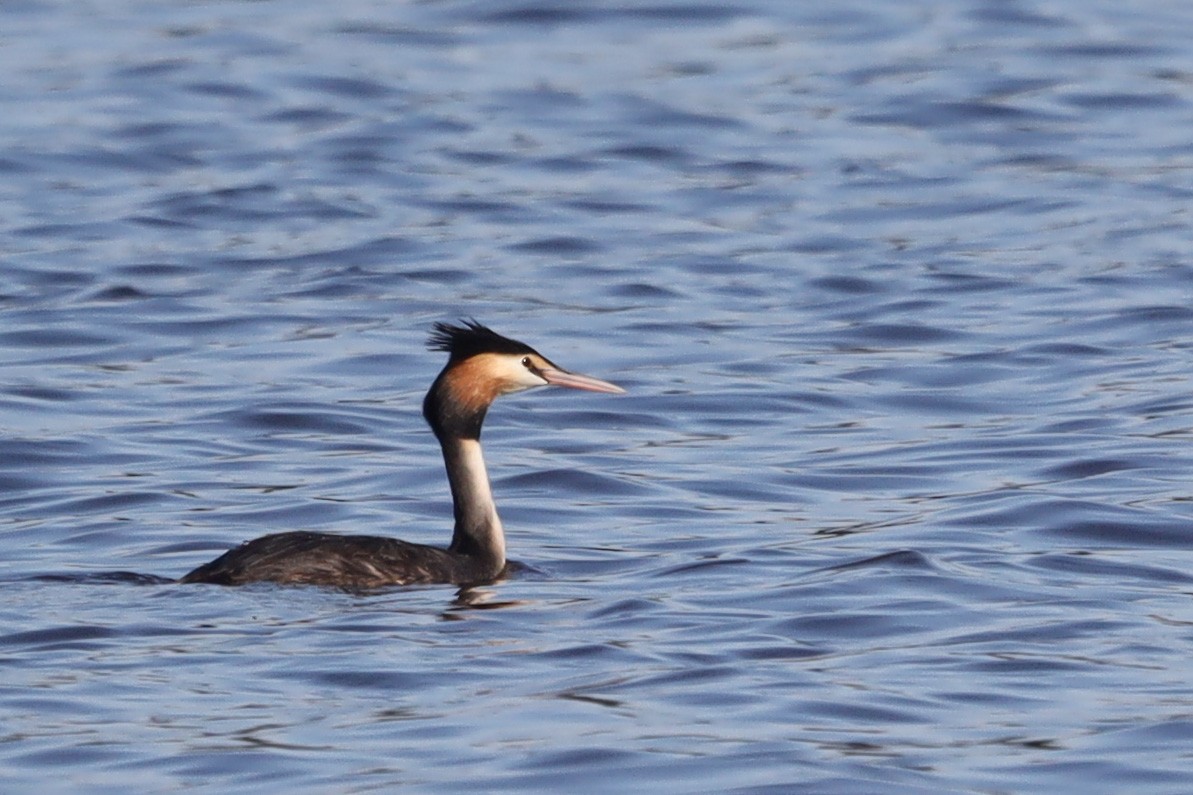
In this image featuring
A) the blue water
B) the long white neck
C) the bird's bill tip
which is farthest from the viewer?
the bird's bill tip

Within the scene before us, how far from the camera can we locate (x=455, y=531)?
11.8 metres

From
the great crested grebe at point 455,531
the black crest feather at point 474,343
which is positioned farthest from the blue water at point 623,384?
the black crest feather at point 474,343

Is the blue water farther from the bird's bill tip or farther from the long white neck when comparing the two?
the bird's bill tip

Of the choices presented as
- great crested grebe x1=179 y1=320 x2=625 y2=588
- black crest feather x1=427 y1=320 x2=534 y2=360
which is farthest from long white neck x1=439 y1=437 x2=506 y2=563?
black crest feather x1=427 y1=320 x2=534 y2=360

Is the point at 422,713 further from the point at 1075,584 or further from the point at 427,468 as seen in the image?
Answer: the point at 427,468

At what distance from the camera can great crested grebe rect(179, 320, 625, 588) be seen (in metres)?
10.8

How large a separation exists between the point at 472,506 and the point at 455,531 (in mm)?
150

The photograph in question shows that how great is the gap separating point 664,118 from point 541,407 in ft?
33.4

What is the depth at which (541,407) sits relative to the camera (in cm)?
1573

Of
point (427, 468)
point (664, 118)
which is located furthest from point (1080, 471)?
point (664, 118)

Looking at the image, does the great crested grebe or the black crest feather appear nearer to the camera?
the great crested grebe

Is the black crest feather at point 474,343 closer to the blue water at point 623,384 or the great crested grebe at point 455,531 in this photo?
the great crested grebe at point 455,531

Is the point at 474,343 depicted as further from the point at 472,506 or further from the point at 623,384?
the point at 623,384

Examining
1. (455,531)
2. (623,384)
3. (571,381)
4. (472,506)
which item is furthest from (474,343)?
(623,384)
